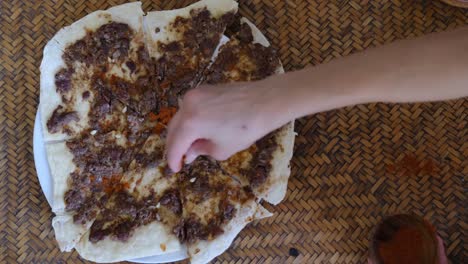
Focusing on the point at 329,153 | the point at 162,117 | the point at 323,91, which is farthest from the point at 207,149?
the point at 329,153

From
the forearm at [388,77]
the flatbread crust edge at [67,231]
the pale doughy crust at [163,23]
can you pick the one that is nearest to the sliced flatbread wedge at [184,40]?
the pale doughy crust at [163,23]

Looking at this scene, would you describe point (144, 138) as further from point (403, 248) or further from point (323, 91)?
point (403, 248)

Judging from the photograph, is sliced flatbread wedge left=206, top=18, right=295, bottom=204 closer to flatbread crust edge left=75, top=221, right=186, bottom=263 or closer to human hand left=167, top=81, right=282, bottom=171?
flatbread crust edge left=75, top=221, right=186, bottom=263

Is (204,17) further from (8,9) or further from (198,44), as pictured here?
(8,9)

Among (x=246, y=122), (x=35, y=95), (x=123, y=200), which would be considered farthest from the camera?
(x=35, y=95)

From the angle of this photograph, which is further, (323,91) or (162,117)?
(162,117)

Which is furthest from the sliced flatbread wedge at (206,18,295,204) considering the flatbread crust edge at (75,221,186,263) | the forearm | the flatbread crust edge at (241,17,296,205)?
the forearm

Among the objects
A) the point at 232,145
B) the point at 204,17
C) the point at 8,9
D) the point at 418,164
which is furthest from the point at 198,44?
the point at 418,164
